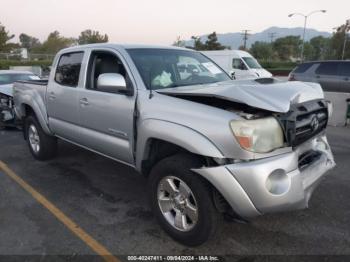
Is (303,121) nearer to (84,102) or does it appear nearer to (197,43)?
(84,102)

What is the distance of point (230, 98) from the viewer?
2.92m

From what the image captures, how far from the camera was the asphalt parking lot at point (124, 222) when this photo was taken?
A: 3.32 meters

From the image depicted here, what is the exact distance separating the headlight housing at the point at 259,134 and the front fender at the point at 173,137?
23 centimetres

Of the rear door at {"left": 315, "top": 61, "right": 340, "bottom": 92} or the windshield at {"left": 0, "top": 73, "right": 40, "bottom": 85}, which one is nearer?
the windshield at {"left": 0, "top": 73, "right": 40, "bottom": 85}

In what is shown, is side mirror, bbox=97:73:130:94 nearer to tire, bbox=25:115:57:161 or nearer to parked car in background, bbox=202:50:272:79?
tire, bbox=25:115:57:161

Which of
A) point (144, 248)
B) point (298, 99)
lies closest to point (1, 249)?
point (144, 248)

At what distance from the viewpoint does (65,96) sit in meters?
4.91

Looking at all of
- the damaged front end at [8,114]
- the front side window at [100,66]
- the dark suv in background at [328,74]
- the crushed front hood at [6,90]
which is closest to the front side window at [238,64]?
the dark suv in background at [328,74]

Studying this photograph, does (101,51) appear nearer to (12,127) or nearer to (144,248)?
(144,248)

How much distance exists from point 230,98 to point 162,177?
102 cm

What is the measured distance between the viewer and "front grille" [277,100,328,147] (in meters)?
3.00

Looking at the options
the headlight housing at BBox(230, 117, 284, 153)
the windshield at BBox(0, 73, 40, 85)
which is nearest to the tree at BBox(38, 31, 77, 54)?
the windshield at BBox(0, 73, 40, 85)

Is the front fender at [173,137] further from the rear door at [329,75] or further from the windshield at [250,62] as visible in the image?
the windshield at [250,62]

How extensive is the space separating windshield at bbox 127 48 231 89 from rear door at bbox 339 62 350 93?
30.6 feet
